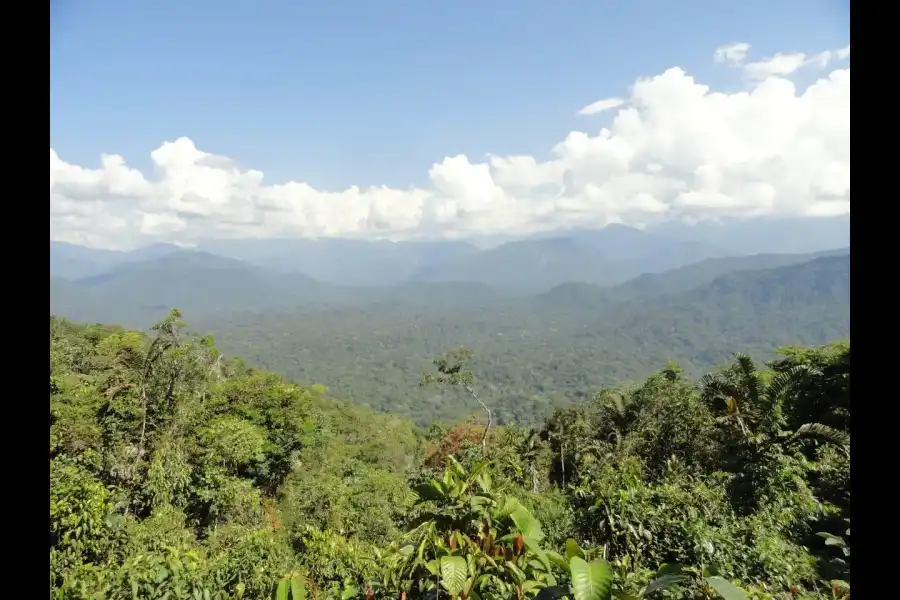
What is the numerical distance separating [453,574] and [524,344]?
520ft

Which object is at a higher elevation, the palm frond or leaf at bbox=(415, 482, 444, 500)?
leaf at bbox=(415, 482, 444, 500)

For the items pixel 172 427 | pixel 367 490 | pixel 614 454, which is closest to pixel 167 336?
pixel 172 427

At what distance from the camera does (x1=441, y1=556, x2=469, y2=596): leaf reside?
1.44 meters

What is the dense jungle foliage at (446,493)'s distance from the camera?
1.78 metres

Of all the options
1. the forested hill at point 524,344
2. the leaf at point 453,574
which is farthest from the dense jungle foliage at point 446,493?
the forested hill at point 524,344

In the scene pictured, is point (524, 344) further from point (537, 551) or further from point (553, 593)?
point (553, 593)

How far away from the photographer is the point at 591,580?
1.23m

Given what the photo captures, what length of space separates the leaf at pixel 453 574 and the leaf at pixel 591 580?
0.38m

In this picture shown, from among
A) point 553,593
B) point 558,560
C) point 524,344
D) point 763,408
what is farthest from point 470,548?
point 524,344

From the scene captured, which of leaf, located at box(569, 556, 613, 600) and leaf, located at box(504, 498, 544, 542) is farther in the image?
leaf, located at box(504, 498, 544, 542)

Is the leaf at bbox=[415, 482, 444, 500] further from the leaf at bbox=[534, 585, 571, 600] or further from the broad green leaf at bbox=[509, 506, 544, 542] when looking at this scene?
the leaf at bbox=[534, 585, 571, 600]

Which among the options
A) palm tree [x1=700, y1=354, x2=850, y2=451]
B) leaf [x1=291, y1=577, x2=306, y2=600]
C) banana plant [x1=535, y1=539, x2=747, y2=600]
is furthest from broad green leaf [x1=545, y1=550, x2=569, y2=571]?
palm tree [x1=700, y1=354, x2=850, y2=451]

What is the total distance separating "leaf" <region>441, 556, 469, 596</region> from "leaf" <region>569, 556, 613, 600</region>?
38 centimetres
